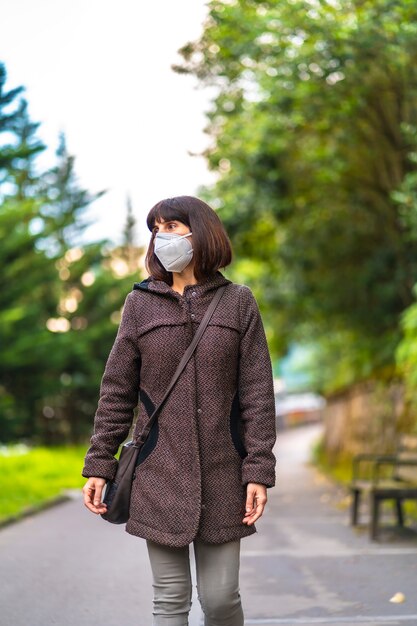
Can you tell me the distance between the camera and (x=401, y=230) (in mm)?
20500

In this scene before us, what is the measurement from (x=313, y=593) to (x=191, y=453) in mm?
4051

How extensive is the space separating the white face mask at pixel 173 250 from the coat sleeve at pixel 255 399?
260 mm

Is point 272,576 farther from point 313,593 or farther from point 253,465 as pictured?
point 253,465

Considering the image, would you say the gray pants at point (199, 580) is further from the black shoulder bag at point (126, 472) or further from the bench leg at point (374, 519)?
the bench leg at point (374, 519)

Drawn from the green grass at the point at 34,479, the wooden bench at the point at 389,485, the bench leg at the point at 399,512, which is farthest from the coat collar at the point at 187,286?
the green grass at the point at 34,479

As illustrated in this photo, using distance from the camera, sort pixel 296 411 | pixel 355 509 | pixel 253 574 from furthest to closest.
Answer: pixel 296 411
pixel 355 509
pixel 253 574

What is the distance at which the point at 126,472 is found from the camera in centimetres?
423

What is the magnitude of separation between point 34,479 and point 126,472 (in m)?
15.5

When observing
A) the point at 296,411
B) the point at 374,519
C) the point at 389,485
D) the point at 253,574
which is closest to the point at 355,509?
the point at 389,485

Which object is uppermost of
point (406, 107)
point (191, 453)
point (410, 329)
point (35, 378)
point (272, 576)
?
point (406, 107)

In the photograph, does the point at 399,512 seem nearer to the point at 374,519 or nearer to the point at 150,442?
the point at 374,519

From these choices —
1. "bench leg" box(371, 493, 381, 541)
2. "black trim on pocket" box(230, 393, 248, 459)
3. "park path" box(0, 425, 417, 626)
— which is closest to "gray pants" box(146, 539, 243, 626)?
"black trim on pocket" box(230, 393, 248, 459)

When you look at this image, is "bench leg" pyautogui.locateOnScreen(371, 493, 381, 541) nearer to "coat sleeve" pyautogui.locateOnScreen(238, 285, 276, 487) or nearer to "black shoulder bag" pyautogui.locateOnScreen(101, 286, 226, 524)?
"coat sleeve" pyautogui.locateOnScreen(238, 285, 276, 487)

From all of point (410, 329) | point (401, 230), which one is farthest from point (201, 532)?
point (401, 230)
